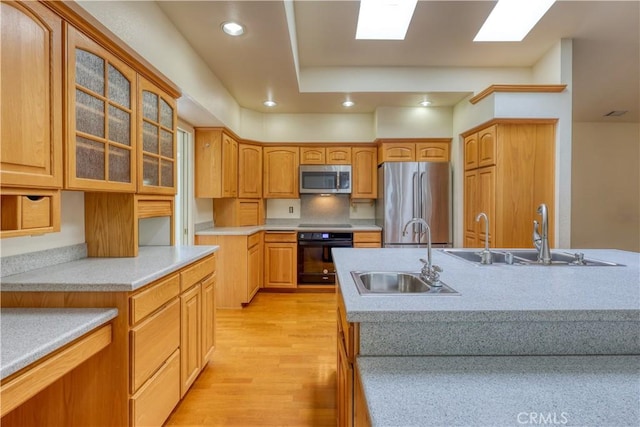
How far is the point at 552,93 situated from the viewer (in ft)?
9.80

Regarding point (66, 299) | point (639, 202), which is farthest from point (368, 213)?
point (639, 202)

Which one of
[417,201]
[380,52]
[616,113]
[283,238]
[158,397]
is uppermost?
[380,52]

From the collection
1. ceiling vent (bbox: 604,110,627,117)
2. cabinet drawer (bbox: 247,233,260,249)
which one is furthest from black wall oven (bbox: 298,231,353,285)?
ceiling vent (bbox: 604,110,627,117)

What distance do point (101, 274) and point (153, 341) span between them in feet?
1.32

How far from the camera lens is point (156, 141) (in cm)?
209

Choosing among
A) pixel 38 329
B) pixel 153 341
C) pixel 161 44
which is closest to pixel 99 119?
pixel 161 44

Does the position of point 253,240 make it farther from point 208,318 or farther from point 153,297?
point 153,297

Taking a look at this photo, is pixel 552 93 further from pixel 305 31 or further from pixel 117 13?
pixel 117 13

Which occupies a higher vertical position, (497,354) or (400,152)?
(400,152)

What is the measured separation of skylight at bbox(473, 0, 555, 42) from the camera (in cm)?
270

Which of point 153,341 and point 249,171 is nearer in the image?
point 153,341

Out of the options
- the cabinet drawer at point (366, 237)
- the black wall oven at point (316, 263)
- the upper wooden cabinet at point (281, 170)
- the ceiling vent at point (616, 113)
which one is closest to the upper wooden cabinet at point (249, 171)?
the upper wooden cabinet at point (281, 170)

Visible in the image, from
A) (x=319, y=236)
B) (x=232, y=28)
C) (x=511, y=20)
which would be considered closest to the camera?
(x=232, y=28)

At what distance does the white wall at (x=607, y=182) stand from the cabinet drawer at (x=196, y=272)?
19.8 feet
